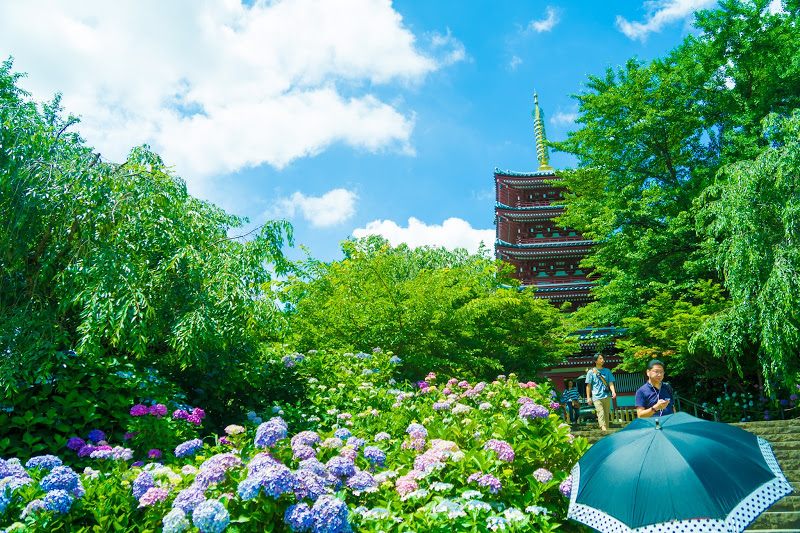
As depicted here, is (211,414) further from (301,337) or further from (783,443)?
(783,443)

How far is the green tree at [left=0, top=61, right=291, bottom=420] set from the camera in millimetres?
5258

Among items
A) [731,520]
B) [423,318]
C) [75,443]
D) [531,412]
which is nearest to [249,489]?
[731,520]

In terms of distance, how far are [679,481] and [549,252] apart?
23146 mm

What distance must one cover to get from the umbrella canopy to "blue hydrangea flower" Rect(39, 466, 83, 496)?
283cm

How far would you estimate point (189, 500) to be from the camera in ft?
9.61

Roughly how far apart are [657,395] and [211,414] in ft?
16.4

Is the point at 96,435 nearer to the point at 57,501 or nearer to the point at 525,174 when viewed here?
the point at 57,501

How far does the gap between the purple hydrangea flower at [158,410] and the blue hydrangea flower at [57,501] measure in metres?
2.00

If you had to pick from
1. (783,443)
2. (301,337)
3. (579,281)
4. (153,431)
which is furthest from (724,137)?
(153,431)

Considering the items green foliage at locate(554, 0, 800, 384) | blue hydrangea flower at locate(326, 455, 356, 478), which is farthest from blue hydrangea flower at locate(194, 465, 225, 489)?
green foliage at locate(554, 0, 800, 384)

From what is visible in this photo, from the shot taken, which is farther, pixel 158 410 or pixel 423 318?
pixel 423 318

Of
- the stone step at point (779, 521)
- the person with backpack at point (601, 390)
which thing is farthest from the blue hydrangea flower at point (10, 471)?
the person with backpack at point (601, 390)

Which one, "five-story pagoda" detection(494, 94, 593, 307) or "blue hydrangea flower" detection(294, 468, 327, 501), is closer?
"blue hydrangea flower" detection(294, 468, 327, 501)

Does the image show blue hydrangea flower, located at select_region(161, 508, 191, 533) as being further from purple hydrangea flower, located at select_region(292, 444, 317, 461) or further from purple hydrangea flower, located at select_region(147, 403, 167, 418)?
purple hydrangea flower, located at select_region(147, 403, 167, 418)
